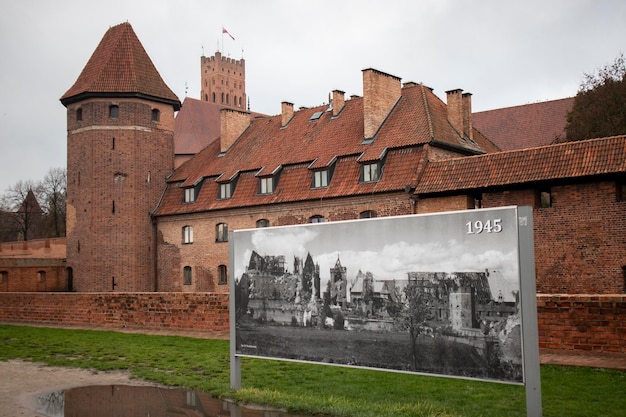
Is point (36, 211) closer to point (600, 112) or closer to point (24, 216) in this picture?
point (24, 216)

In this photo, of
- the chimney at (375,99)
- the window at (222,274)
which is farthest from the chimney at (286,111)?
the window at (222,274)

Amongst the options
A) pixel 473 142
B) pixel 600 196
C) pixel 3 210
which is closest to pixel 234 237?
pixel 600 196

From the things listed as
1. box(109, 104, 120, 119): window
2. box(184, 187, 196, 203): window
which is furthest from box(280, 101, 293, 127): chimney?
box(109, 104, 120, 119): window

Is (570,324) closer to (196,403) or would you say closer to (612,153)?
(196,403)

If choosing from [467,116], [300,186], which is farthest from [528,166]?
[300,186]

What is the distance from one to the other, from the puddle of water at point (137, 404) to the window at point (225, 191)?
23650 millimetres

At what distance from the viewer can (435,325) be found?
8.20m

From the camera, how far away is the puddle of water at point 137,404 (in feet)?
30.0

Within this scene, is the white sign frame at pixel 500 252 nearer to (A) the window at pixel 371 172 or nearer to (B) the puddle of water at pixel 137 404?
(B) the puddle of water at pixel 137 404

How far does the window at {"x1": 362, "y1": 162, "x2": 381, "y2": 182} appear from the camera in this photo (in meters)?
28.8

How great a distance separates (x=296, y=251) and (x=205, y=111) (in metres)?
45.0

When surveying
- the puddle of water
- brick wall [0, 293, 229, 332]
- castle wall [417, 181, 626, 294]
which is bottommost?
the puddle of water

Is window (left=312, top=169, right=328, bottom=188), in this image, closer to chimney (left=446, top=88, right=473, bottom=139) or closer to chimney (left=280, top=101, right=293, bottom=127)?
chimney (left=446, top=88, right=473, bottom=139)

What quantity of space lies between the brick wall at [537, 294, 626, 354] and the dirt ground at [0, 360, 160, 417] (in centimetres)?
739
